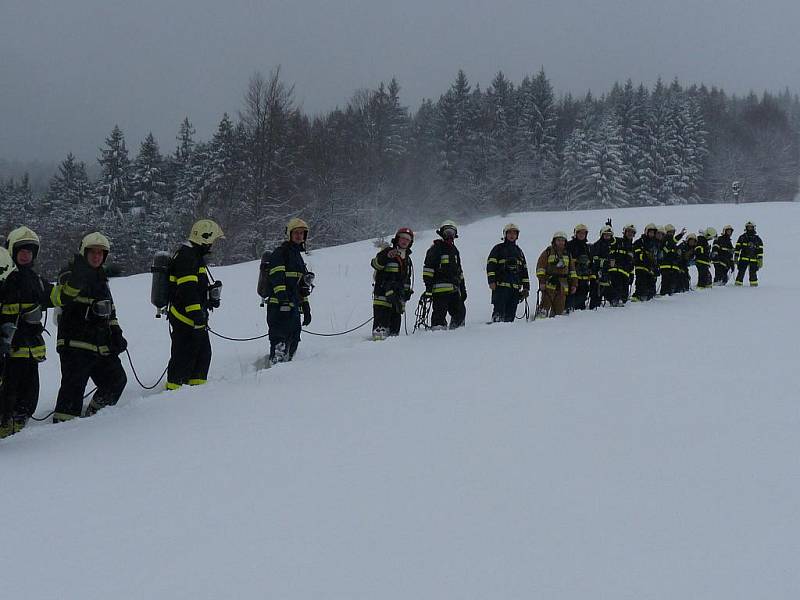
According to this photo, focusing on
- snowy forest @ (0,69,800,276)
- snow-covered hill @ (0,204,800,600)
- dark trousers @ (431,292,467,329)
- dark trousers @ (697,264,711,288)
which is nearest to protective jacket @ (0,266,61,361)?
snow-covered hill @ (0,204,800,600)

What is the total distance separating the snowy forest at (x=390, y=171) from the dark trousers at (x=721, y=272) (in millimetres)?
22597

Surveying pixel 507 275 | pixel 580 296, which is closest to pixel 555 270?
pixel 507 275

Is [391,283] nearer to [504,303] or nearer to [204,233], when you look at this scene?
[504,303]

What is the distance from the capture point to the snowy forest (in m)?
37.4

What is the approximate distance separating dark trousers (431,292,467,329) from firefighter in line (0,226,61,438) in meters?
5.94

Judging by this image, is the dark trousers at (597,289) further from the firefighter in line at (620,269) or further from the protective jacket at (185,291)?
the protective jacket at (185,291)

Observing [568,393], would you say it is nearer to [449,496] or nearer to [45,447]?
[449,496]

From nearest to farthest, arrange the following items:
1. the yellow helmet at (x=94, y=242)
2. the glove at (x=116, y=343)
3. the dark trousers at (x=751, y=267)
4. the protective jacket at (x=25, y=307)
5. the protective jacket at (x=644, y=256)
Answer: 1. the protective jacket at (x=25, y=307)
2. the yellow helmet at (x=94, y=242)
3. the glove at (x=116, y=343)
4. the protective jacket at (x=644, y=256)
5. the dark trousers at (x=751, y=267)

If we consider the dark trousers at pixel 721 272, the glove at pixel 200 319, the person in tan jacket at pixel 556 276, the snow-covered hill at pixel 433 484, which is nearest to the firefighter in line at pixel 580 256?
the person in tan jacket at pixel 556 276

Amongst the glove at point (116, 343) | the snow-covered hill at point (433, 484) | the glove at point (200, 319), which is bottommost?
the snow-covered hill at point (433, 484)

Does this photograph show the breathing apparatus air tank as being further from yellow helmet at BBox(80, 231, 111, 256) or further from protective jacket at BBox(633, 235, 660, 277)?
protective jacket at BBox(633, 235, 660, 277)

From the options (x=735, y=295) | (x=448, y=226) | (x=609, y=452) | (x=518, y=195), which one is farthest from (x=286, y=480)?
(x=518, y=195)

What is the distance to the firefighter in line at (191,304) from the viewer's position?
668cm

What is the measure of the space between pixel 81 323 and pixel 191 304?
3.60ft
